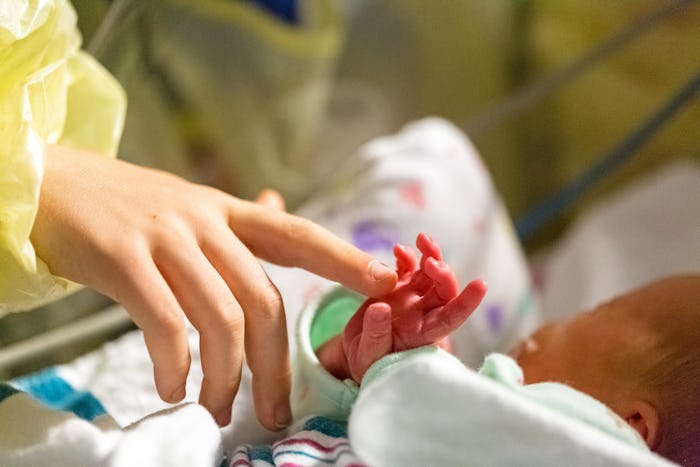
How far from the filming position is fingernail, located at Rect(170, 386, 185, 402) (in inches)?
20.5

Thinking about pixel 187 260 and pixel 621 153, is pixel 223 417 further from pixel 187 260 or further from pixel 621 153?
pixel 621 153

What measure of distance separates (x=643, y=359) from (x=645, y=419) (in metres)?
0.05

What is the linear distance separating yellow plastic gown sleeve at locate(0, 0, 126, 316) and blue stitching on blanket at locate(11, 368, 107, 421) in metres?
0.09

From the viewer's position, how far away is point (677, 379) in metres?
0.59

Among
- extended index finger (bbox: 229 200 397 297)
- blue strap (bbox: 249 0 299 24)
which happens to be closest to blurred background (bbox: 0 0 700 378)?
blue strap (bbox: 249 0 299 24)

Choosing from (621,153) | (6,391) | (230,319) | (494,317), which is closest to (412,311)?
(230,319)

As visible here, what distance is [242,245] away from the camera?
54 cm

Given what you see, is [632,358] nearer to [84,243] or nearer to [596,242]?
[84,243]

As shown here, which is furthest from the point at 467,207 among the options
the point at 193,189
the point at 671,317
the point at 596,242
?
the point at 193,189

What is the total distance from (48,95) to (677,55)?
782mm

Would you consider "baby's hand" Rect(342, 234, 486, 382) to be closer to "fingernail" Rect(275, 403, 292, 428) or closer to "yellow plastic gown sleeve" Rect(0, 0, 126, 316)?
"fingernail" Rect(275, 403, 292, 428)

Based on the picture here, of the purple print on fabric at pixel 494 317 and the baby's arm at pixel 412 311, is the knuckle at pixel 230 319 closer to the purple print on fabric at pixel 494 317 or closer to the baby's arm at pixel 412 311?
the baby's arm at pixel 412 311

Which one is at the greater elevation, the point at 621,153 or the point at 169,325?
the point at 169,325

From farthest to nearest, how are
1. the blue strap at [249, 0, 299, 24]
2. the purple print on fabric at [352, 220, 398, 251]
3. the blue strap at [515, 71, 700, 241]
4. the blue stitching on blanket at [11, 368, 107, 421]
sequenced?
the blue strap at [249, 0, 299, 24]
the blue strap at [515, 71, 700, 241]
the purple print on fabric at [352, 220, 398, 251]
the blue stitching on blanket at [11, 368, 107, 421]
